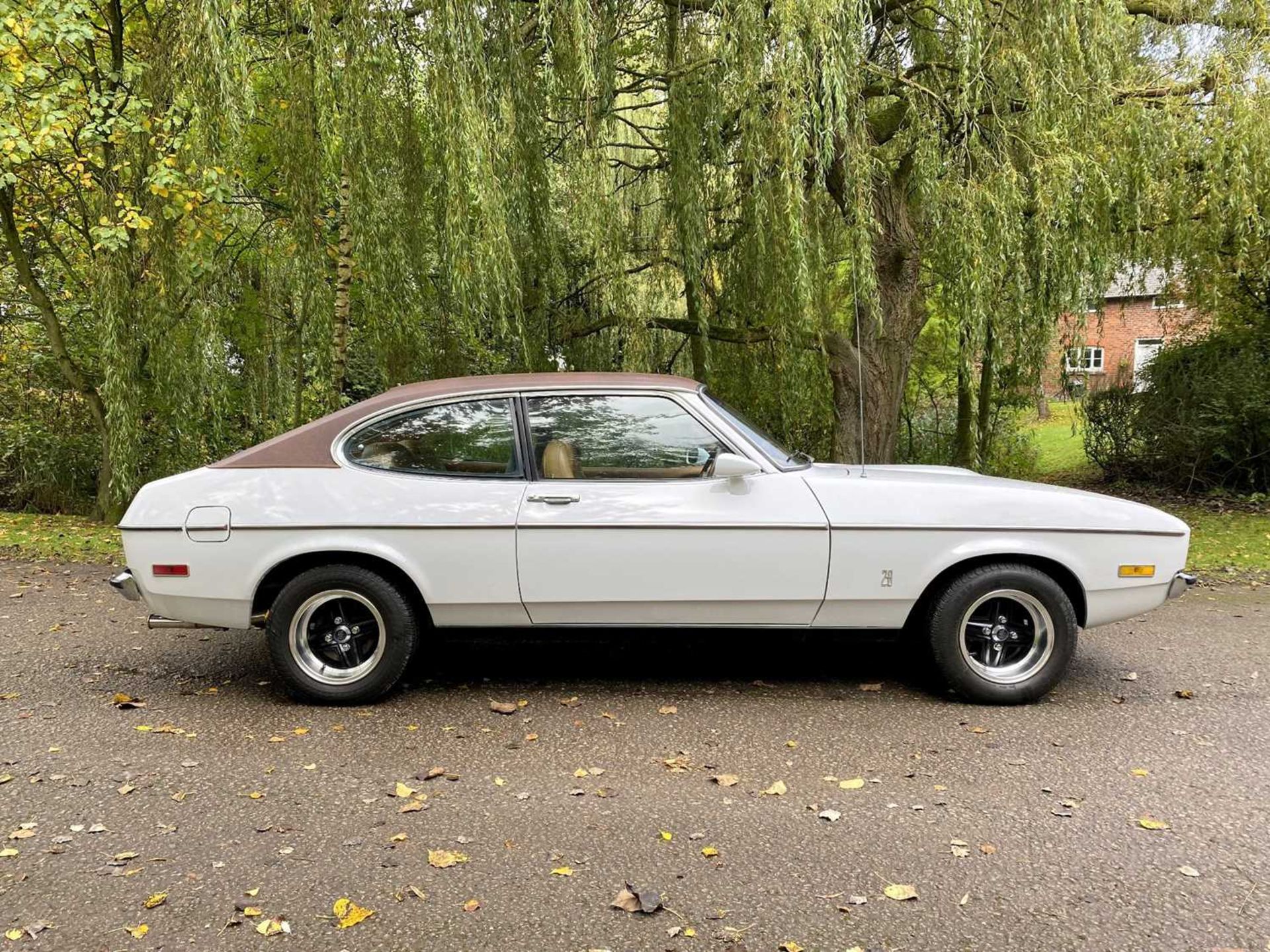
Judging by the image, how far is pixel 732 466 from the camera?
4.16 metres

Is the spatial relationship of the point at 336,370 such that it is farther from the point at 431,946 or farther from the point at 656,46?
the point at 431,946

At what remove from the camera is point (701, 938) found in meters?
2.57

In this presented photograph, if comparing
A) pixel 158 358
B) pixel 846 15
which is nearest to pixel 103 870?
pixel 158 358

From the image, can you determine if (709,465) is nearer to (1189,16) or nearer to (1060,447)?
(1189,16)

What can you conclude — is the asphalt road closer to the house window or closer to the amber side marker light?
the amber side marker light

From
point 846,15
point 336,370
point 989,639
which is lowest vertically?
point 989,639

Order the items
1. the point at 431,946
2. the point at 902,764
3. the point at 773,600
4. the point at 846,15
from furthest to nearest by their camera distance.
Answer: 1. the point at 846,15
2. the point at 773,600
3. the point at 902,764
4. the point at 431,946

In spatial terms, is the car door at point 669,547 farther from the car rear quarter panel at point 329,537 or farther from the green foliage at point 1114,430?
the green foliage at point 1114,430

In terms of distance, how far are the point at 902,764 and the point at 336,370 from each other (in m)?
6.74

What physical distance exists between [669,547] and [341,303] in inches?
234

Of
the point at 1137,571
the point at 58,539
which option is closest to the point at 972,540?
the point at 1137,571

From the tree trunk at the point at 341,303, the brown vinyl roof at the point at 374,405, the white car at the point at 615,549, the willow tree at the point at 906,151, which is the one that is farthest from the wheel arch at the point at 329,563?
the tree trunk at the point at 341,303

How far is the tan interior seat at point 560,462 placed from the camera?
4344 mm

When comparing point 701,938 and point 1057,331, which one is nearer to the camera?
point 701,938
